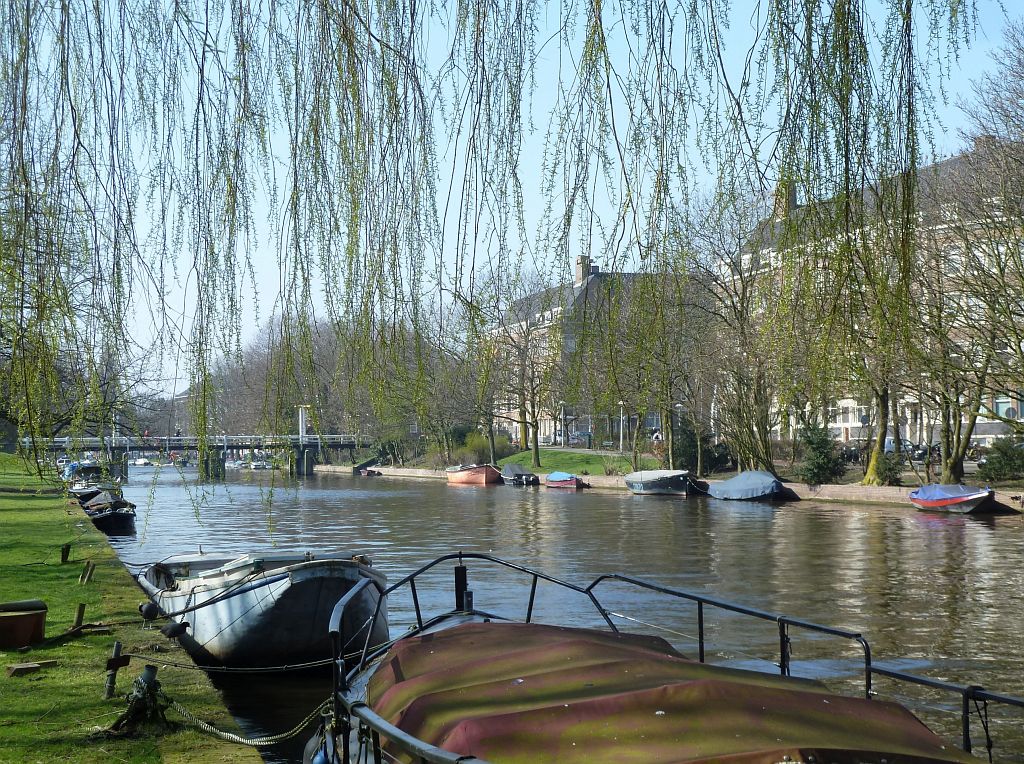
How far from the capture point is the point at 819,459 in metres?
42.1

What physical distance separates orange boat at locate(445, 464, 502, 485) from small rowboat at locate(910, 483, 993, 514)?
32.0 meters

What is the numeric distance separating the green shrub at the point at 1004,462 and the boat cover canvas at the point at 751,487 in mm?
7772

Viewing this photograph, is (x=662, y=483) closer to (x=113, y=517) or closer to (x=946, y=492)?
(x=946, y=492)

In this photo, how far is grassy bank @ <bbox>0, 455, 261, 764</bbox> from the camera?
320 inches

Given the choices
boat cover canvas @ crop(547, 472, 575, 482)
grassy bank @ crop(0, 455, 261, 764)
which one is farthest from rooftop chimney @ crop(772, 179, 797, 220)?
boat cover canvas @ crop(547, 472, 575, 482)

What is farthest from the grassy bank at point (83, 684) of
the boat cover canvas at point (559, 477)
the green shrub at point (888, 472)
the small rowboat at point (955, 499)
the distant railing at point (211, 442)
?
the boat cover canvas at point (559, 477)

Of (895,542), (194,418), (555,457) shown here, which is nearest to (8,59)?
(194,418)

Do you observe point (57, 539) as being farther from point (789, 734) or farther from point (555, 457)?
point (555, 457)

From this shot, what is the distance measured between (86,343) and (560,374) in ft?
5.61

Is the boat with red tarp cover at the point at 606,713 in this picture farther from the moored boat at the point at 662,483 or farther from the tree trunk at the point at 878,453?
the moored boat at the point at 662,483

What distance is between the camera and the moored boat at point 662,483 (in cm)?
4669

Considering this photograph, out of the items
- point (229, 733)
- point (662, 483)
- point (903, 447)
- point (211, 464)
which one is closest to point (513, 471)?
point (662, 483)

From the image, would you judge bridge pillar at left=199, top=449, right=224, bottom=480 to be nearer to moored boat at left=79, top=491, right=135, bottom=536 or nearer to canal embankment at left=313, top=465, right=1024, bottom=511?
moored boat at left=79, top=491, right=135, bottom=536

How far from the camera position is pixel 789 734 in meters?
4.35
